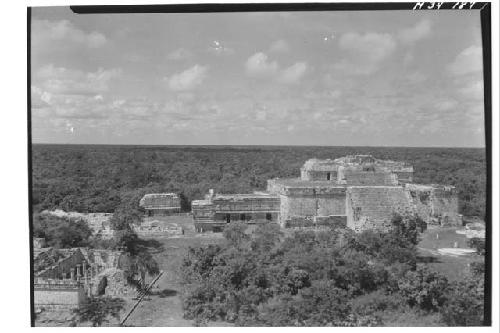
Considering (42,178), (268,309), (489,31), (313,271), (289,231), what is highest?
(489,31)

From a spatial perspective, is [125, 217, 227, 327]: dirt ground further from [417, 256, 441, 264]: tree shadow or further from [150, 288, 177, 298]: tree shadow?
[417, 256, 441, 264]: tree shadow

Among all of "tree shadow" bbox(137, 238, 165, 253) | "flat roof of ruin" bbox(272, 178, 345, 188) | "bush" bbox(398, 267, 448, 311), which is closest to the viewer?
"bush" bbox(398, 267, 448, 311)

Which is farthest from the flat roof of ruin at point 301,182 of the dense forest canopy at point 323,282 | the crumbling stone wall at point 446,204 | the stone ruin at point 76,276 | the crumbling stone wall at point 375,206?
the stone ruin at point 76,276

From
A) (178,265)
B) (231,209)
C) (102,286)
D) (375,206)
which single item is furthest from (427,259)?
(102,286)

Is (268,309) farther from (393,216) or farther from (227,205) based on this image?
(393,216)

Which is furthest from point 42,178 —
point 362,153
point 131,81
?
point 362,153

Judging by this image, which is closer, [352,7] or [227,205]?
[352,7]

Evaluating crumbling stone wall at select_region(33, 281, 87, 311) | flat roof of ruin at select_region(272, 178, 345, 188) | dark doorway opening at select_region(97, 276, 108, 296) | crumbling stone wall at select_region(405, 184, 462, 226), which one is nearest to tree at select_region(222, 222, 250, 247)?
flat roof of ruin at select_region(272, 178, 345, 188)
